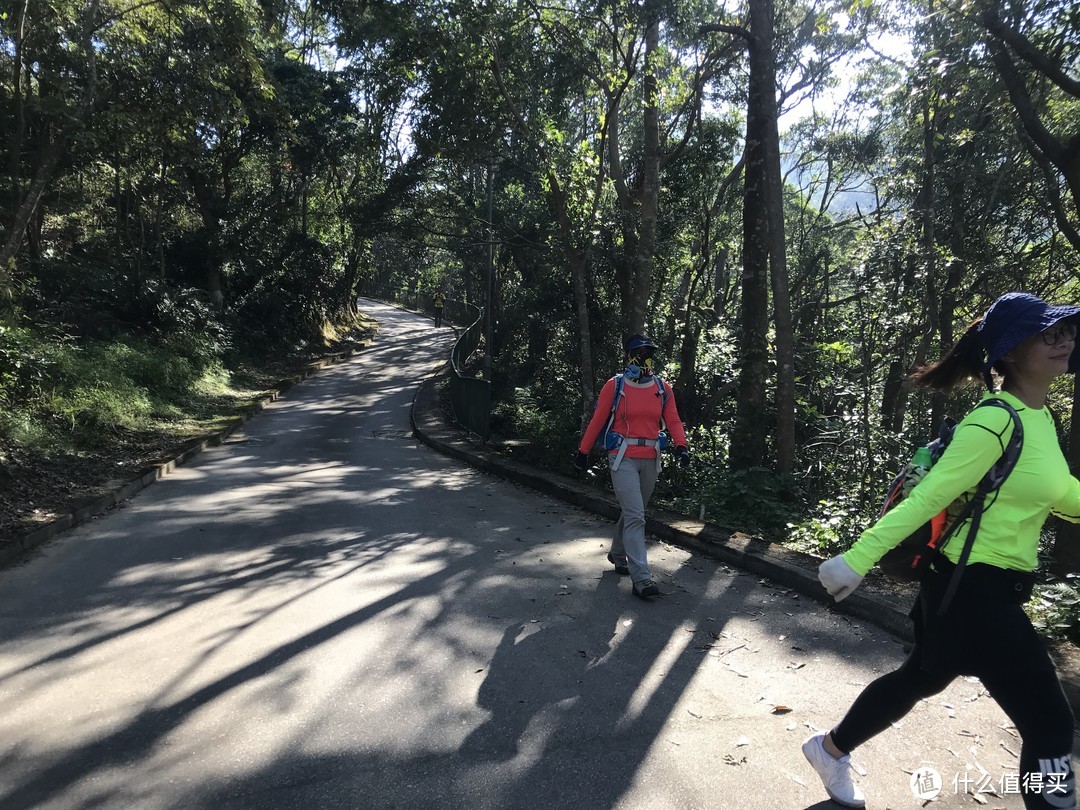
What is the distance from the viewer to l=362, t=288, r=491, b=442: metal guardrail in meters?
13.6

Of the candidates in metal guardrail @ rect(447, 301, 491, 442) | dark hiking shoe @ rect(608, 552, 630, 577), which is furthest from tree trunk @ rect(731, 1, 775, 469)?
metal guardrail @ rect(447, 301, 491, 442)

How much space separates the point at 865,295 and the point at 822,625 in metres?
6.45

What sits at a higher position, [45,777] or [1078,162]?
[1078,162]

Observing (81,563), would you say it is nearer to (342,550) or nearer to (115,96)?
(342,550)

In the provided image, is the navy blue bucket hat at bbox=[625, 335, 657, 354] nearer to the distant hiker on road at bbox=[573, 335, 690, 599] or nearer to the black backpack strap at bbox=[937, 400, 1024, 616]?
the distant hiker on road at bbox=[573, 335, 690, 599]

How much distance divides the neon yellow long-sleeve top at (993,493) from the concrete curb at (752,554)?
73.1 inches

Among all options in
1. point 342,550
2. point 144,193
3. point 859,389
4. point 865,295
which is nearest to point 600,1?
point 865,295

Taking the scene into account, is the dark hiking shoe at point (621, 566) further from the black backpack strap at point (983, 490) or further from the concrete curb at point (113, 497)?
the concrete curb at point (113, 497)

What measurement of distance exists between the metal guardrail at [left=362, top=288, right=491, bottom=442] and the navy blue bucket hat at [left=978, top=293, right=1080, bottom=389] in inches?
443

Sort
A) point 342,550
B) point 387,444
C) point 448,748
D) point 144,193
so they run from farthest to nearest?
point 144,193 < point 387,444 < point 342,550 < point 448,748

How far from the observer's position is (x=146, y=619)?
15.4ft

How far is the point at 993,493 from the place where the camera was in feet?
7.28

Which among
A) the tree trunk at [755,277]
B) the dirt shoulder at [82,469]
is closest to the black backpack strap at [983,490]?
the tree trunk at [755,277]

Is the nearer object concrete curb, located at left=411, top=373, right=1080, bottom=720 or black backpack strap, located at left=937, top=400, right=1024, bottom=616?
black backpack strap, located at left=937, top=400, right=1024, bottom=616
